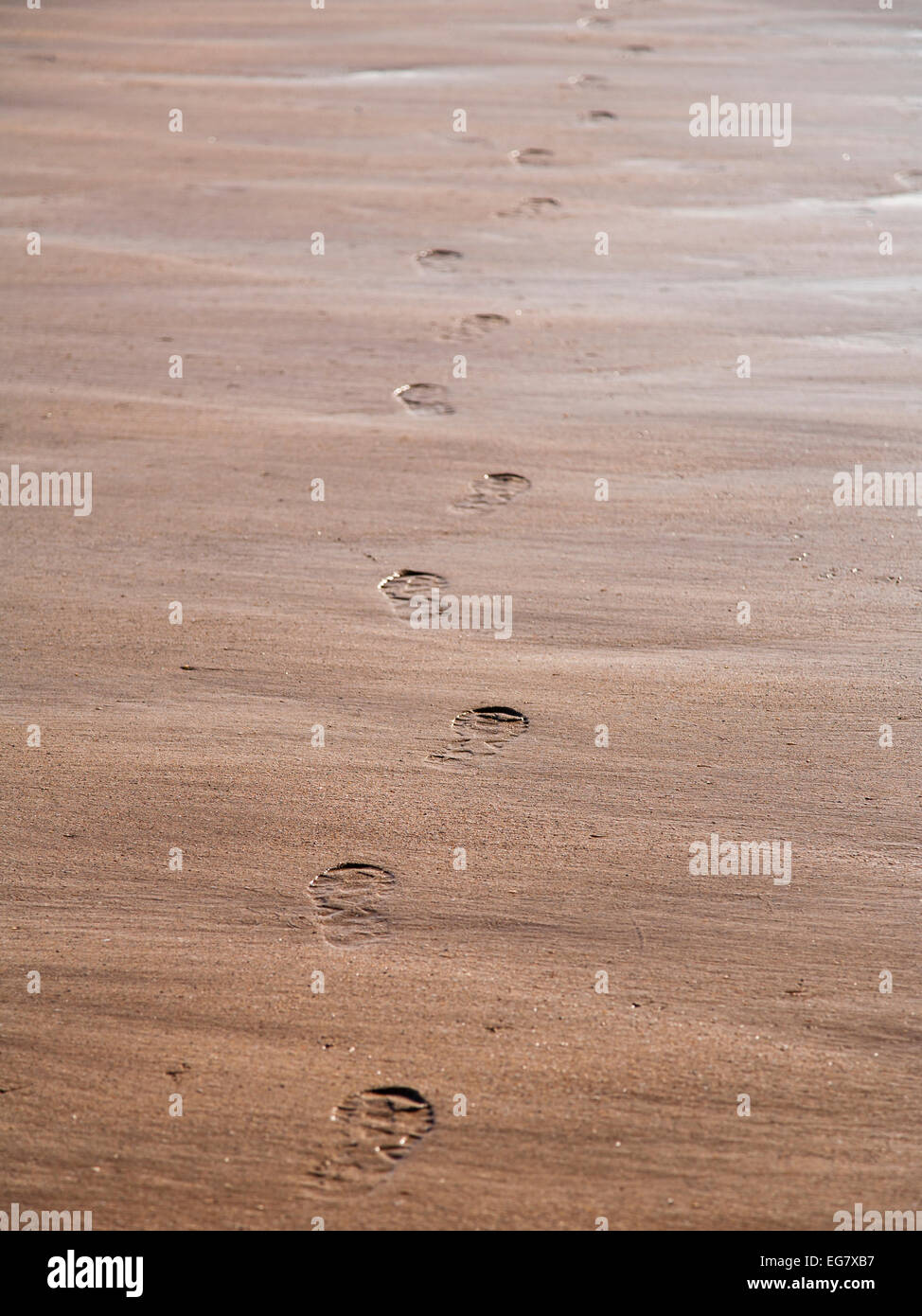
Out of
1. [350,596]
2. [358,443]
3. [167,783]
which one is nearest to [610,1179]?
[167,783]

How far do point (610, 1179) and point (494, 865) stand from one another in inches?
34.8

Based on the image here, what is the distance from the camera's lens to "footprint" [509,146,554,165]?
8367 millimetres

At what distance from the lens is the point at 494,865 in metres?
3.12

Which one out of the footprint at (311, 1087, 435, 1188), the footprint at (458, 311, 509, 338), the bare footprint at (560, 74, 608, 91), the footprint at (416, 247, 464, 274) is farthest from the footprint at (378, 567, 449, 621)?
the bare footprint at (560, 74, 608, 91)

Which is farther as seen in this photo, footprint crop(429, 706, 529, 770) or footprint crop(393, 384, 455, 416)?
footprint crop(393, 384, 455, 416)

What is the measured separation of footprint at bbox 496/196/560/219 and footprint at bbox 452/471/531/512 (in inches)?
127

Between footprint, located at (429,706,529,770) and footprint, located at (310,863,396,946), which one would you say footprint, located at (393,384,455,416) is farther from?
footprint, located at (310,863,396,946)

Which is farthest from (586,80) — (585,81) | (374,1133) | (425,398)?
(374,1133)

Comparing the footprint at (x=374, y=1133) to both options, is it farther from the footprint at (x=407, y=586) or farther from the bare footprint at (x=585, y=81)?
the bare footprint at (x=585, y=81)

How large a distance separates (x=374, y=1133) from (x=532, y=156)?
741 centimetres

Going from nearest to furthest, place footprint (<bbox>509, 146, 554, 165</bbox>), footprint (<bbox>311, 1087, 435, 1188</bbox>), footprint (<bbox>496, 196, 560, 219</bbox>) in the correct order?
footprint (<bbox>311, 1087, 435, 1188</bbox>)
footprint (<bbox>496, 196, 560, 219</bbox>)
footprint (<bbox>509, 146, 554, 165</bbox>)

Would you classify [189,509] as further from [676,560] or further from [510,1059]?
[510,1059]

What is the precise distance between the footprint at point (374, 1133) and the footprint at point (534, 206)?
604cm

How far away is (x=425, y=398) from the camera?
5.42 m
